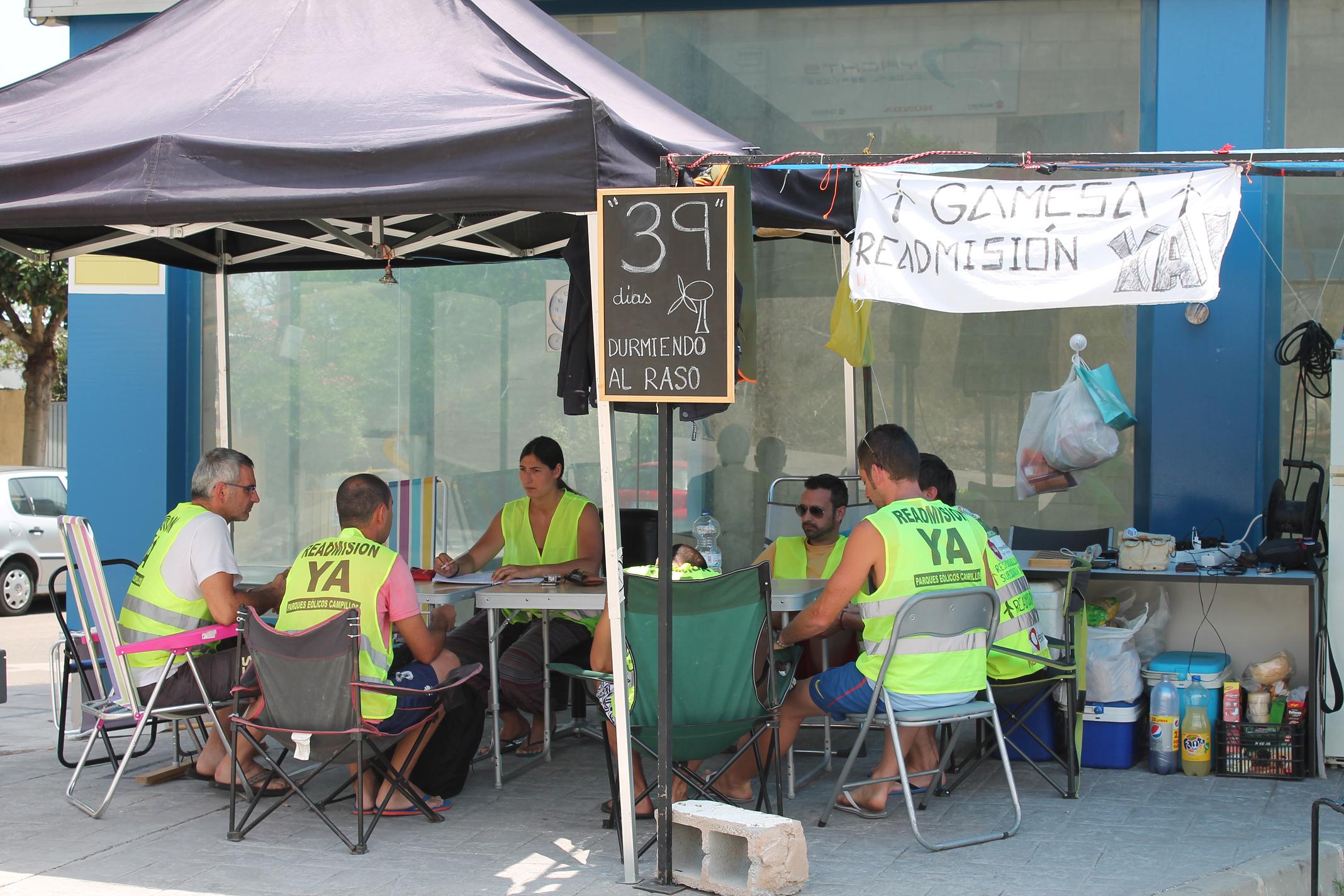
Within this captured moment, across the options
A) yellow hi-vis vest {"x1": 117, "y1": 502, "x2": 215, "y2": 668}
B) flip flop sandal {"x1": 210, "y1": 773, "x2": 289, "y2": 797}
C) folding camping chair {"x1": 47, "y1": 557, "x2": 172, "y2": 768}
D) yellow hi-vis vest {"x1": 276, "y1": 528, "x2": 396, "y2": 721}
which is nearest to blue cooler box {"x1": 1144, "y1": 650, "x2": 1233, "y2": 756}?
yellow hi-vis vest {"x1": 276, "y1": 528, "x2": 396, "y2": 721}

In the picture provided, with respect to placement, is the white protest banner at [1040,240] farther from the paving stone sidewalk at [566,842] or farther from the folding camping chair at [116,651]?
the folding camping chair at [116,651]

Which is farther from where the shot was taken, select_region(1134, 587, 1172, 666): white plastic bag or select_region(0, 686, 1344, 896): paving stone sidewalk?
select_region(1134, 587, 1172, 666): white plastic bag

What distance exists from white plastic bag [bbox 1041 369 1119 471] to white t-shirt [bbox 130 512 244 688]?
12.2ft

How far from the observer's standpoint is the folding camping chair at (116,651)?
486 centimetres

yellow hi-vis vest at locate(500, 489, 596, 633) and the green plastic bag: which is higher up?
the green plastic bag

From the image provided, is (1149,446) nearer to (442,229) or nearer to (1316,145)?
(1316,145)

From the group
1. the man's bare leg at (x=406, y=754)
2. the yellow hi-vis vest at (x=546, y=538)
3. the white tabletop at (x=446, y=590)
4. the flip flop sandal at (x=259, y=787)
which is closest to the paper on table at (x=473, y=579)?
the white tabletop at (x=446, y=590)

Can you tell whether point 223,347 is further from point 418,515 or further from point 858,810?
point 858,810

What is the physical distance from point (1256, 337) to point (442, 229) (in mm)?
4119

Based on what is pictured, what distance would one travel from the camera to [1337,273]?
6.89 meters

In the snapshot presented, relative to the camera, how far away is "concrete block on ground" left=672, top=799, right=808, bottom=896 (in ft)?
12.8

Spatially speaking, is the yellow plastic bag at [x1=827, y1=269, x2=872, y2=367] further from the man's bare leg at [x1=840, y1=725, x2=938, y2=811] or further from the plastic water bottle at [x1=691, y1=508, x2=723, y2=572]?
the man's bare leg at [x1=840, y1=725, x2=938, y2=811]

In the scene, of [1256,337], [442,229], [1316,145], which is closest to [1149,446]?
[1256,337]

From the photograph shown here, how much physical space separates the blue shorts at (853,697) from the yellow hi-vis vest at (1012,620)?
1.23 ft
